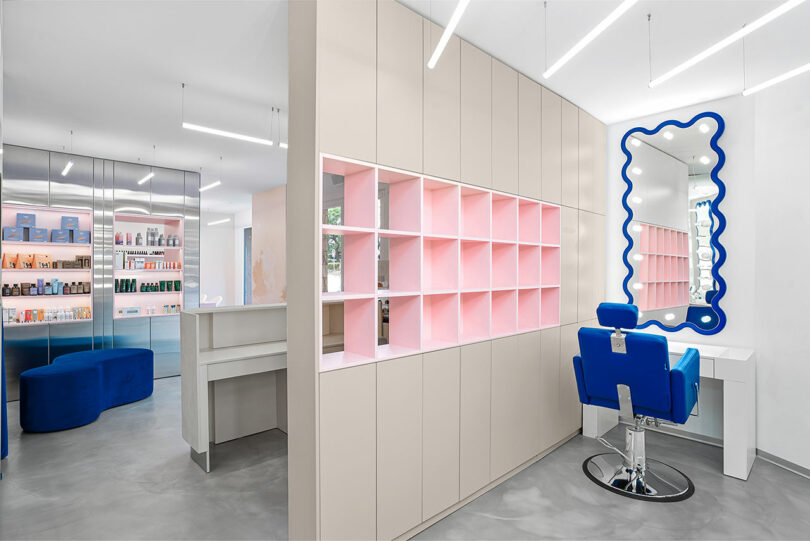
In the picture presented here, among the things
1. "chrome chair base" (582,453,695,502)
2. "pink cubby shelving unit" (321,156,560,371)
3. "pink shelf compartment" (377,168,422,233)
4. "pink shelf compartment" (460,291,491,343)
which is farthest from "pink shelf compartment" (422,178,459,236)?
"chrome chair base" (582,453,695,502)

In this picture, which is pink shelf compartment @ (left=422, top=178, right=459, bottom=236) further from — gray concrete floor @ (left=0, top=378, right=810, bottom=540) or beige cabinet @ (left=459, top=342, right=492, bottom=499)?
gray concrete floor @ (left=0, top=378, right=810, bottom=540)

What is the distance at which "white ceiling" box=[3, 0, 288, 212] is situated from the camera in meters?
2.74

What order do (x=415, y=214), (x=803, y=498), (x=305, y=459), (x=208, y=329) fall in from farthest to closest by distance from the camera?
1. (x=208, y=329)
2. (x=803, y=498)
3. (x=415, y=214)
4. (x=305, y=459)

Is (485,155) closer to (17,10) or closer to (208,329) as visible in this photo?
(208,329)

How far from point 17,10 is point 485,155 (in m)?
3.15

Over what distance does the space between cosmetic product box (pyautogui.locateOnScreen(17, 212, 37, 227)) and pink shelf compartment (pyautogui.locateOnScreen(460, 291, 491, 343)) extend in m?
5.82

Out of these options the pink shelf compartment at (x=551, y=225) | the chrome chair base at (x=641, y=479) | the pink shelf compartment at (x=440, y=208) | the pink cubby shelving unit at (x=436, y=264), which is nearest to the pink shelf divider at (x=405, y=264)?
the pink cubby shelving unit at (x=436, y=264)

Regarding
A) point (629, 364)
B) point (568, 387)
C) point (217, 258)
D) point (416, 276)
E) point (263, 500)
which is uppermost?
Answer: point (217, 258)

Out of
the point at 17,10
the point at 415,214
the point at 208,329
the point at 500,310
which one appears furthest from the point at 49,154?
the point at 500,310

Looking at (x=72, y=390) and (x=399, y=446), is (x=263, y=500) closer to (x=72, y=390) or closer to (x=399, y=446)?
(x=399, y=446)

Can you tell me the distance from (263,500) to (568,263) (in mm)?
3118

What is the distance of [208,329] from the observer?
12.3 feet

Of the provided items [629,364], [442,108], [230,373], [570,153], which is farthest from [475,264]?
[230,373]

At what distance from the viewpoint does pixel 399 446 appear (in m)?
2.42
